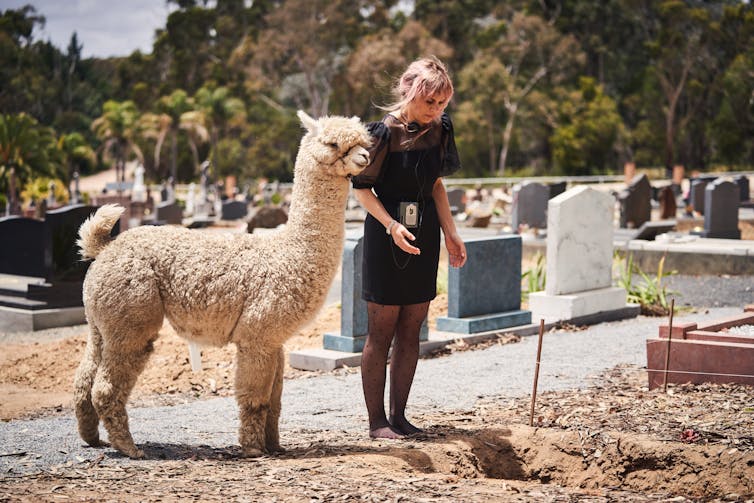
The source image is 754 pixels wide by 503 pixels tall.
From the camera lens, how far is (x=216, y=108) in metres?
59.2

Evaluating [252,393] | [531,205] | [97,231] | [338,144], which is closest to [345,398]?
[252,393]

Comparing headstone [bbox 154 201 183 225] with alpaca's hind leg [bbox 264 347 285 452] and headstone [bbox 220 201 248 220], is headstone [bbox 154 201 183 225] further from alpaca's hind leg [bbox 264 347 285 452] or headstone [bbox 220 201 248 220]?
alpaca's hind leg [bbox 264 347 285 452]

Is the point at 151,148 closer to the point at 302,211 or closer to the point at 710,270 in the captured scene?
the point at 710,270

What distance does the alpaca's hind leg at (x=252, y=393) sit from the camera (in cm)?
505

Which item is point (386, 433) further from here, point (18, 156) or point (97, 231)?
point (18, 156)

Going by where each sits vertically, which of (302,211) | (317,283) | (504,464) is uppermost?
(302,211)

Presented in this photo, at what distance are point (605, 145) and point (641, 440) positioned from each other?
157 feet

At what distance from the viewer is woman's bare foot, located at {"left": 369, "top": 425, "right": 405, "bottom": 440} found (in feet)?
17.8

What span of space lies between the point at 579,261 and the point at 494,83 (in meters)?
41.7

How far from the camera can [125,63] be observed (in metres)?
71.7

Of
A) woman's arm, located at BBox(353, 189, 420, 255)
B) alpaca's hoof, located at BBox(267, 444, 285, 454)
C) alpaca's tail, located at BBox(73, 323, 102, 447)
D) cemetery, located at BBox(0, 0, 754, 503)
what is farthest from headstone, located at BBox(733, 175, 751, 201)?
alpaca's tail, located at BBox(73, 323, 102, 447)

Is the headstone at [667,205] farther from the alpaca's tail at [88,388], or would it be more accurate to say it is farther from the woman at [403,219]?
the alpaca's tail at [88,388]

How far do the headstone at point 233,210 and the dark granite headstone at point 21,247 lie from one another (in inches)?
605

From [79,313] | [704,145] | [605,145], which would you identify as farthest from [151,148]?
[79,313]
